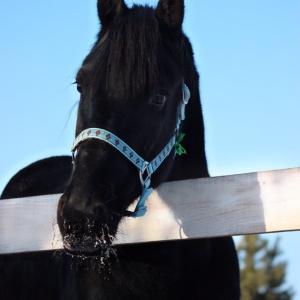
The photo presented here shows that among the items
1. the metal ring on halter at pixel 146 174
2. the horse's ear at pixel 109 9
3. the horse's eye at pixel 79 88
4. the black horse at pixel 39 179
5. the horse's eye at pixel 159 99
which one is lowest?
the metal ring on halter at pixel 146 174

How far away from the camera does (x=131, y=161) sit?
334cm

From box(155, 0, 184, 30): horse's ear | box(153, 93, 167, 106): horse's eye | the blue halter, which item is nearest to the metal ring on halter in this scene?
the blue halter

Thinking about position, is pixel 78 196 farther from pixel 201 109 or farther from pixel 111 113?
pixel 201 109

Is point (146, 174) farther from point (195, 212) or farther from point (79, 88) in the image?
point (79, 88)

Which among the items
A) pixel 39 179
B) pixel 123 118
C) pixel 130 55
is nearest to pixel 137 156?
pixel 123 118

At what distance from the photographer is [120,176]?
3.27m

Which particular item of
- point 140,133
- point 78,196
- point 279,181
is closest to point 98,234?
point 78,196

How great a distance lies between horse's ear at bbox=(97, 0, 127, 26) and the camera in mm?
3939

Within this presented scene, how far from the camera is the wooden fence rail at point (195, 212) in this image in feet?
10.7

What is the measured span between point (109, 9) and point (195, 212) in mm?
1361

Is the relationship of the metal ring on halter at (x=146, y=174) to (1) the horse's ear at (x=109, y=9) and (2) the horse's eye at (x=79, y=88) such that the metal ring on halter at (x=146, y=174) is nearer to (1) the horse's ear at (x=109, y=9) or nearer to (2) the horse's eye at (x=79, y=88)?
(2) the horse's eye at (x=79, y=88)

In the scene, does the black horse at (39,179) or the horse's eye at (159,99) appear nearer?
the horse's eye at (159,99)

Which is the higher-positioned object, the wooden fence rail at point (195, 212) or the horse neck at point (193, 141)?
the horse neck at point (193, 141)

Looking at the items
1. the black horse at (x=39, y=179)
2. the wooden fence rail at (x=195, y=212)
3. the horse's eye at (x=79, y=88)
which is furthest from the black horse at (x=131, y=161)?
the black horse at (x=39, y=179)
